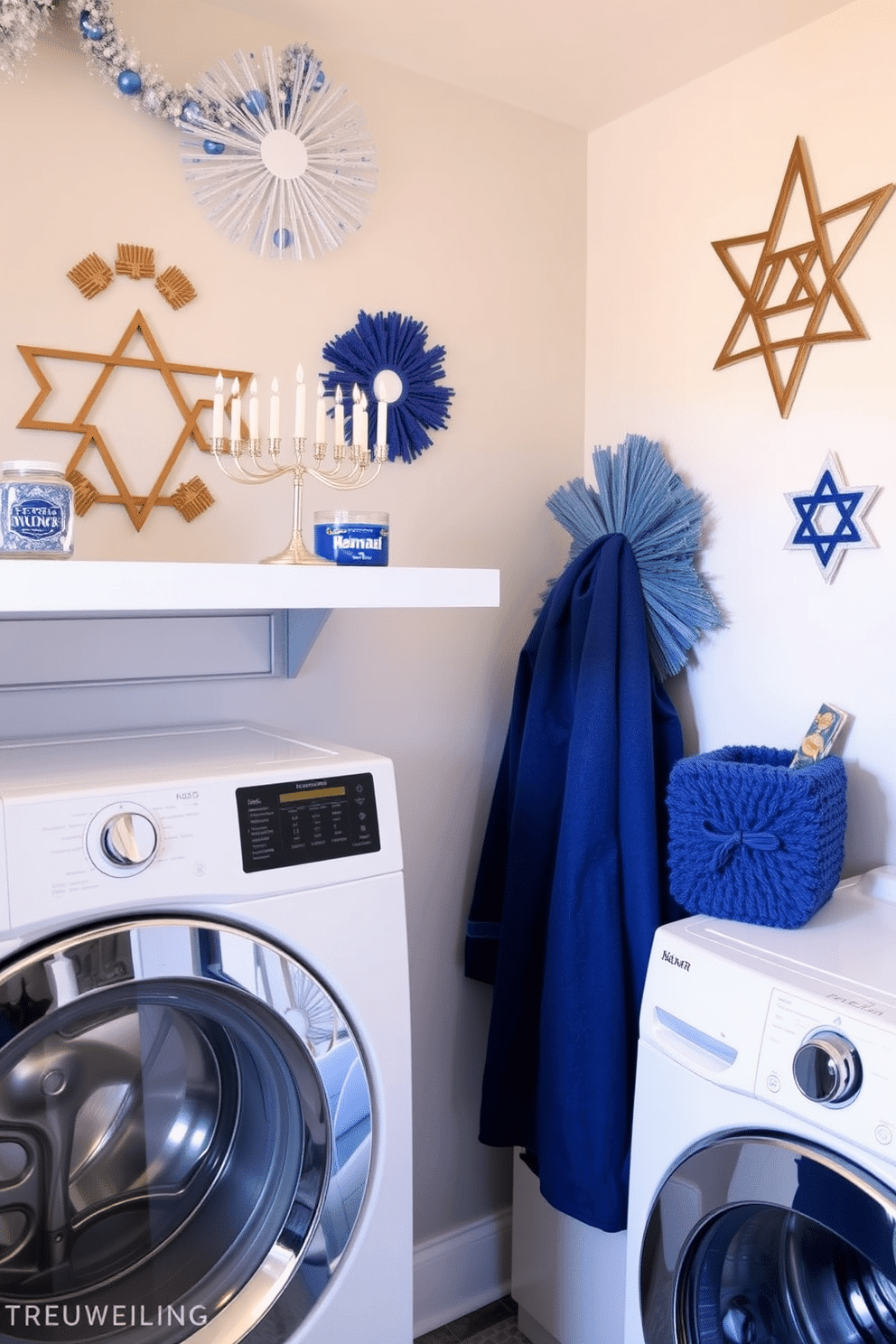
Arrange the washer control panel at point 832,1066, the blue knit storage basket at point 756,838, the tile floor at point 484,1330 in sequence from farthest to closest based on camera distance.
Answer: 1. the tile floor at point 484,1330
2. the blue knit storage basket at point 756,838
3. the washer control panel at point 832,1066

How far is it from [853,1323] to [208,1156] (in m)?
0.75

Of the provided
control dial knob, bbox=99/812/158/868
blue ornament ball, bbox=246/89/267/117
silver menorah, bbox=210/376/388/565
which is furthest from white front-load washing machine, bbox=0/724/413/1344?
blue ornament ball, bbox=246/89/267/117

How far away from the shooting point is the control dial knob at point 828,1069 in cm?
108

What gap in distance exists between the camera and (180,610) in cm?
142

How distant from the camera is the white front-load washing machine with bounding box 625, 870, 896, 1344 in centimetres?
107

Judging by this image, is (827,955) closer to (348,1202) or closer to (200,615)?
(348,1202)

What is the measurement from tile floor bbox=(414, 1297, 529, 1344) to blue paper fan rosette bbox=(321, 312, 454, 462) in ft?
5.15

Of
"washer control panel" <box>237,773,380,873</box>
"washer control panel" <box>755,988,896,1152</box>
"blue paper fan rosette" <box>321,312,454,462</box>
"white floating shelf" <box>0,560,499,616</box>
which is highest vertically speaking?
"blue paper fan rosette" <box>321,312,454,462</box>

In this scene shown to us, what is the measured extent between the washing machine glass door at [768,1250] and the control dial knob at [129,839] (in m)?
0.72

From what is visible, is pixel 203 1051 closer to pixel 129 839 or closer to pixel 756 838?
pixel 129 839

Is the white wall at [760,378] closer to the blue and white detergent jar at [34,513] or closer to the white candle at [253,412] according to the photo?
the white candle at [253,412]

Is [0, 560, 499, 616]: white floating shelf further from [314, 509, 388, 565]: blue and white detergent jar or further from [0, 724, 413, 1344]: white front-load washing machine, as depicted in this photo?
[0, 724, 413, 1344]: white front-load washing machine

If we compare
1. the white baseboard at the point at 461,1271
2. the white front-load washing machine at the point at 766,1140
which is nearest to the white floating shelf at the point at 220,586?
the white front-load washing machine at the point at 766,1140

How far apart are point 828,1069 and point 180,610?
956mm
